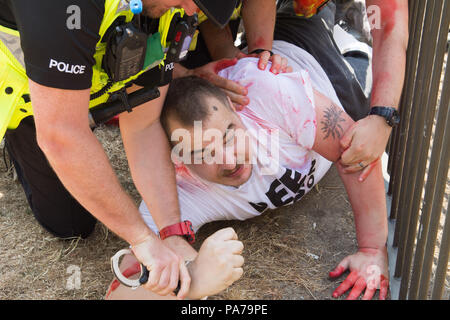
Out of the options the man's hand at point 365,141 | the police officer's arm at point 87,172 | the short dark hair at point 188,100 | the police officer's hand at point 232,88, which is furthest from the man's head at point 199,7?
the man's hand at point 365,141

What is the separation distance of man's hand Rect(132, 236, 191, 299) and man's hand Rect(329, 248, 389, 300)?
0.70 m

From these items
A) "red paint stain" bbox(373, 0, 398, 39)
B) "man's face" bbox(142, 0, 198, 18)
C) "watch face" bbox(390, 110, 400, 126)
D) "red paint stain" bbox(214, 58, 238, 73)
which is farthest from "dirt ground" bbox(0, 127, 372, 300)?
"man's face" bbox(142, 0, 198, 18)

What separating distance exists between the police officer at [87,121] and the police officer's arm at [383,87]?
72 centimetres

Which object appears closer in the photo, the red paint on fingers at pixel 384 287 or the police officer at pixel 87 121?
the police officer at pixel 87 121

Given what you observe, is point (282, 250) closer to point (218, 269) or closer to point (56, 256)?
point (218, 269)

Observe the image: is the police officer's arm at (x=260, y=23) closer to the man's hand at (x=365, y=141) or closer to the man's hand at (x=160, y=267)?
the man's hand at (x=365, y=141)

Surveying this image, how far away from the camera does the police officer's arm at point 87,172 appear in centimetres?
151

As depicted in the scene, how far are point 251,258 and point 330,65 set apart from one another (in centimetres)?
105

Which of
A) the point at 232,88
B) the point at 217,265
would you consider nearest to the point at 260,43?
the point at 232,88

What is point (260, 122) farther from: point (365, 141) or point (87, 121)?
point (87, 121)

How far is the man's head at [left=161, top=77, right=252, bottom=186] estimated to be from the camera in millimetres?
2098

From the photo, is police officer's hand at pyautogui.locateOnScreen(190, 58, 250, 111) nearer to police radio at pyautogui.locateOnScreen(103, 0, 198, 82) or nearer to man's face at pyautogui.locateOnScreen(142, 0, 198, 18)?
police radio at pyautogui.locateOnScreen(103, 0, 198, 82)

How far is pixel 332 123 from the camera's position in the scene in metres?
2.22

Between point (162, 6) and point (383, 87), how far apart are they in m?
0.97
